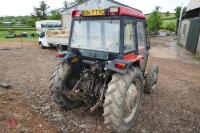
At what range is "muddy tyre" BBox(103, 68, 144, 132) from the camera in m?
3.77

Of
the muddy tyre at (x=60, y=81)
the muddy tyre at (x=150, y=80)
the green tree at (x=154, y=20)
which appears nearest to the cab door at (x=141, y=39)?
the muddy tyre at (x=150, y=80)

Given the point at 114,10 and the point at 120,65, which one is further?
the point at 114,10

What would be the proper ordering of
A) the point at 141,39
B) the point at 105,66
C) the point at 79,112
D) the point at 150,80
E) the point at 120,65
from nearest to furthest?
the point at 120,65 → the point at 105,66 → the point at 79,112 → the point at 141,39 → the point at 150,80

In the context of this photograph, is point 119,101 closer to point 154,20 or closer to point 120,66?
point 120,66

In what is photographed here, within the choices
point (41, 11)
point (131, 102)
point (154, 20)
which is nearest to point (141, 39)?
point (131, 102)

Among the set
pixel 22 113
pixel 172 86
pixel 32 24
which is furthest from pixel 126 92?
pixel 32 24

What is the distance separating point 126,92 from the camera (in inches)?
155

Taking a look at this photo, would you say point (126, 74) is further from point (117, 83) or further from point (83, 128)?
point (83, 128)

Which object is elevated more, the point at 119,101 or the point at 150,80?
the point at 119,101

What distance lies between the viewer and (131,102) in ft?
14.0

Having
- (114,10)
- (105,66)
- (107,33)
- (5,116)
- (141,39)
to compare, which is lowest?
(5,116)

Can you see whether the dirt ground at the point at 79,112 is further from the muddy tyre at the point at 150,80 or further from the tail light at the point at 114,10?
the tail light at the point at 114,10

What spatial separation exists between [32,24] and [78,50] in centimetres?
4689

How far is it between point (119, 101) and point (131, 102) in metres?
0.60
